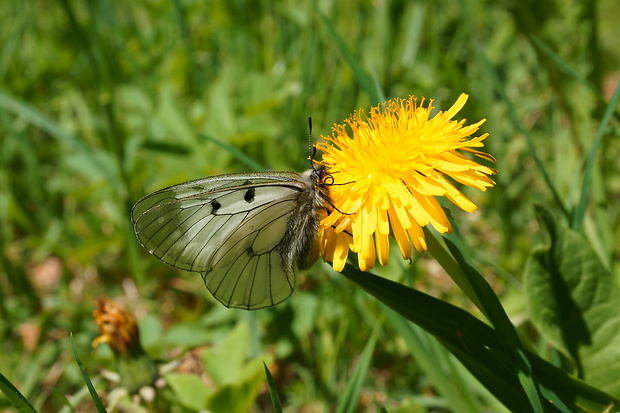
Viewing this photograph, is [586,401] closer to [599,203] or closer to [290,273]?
[290,273]

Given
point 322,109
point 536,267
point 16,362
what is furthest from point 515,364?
point 16,362

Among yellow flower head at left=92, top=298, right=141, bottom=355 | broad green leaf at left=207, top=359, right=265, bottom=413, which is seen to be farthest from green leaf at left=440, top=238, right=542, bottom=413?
yellow flower head at left=92, top=298, right=141, bottom=355

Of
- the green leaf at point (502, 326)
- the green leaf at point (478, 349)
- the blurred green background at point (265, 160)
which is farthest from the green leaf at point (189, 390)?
the green leaf at point (502, 326)

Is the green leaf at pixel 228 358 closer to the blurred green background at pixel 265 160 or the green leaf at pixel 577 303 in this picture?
the blurred green background at pixel 265 160

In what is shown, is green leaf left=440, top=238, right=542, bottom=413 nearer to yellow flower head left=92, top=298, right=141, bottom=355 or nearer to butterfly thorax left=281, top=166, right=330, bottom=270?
butterfly thorax left=281, top=166, right=330, bottom=270

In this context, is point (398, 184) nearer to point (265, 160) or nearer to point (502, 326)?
point (502, 326)

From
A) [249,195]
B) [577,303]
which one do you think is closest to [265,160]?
[249,195]
